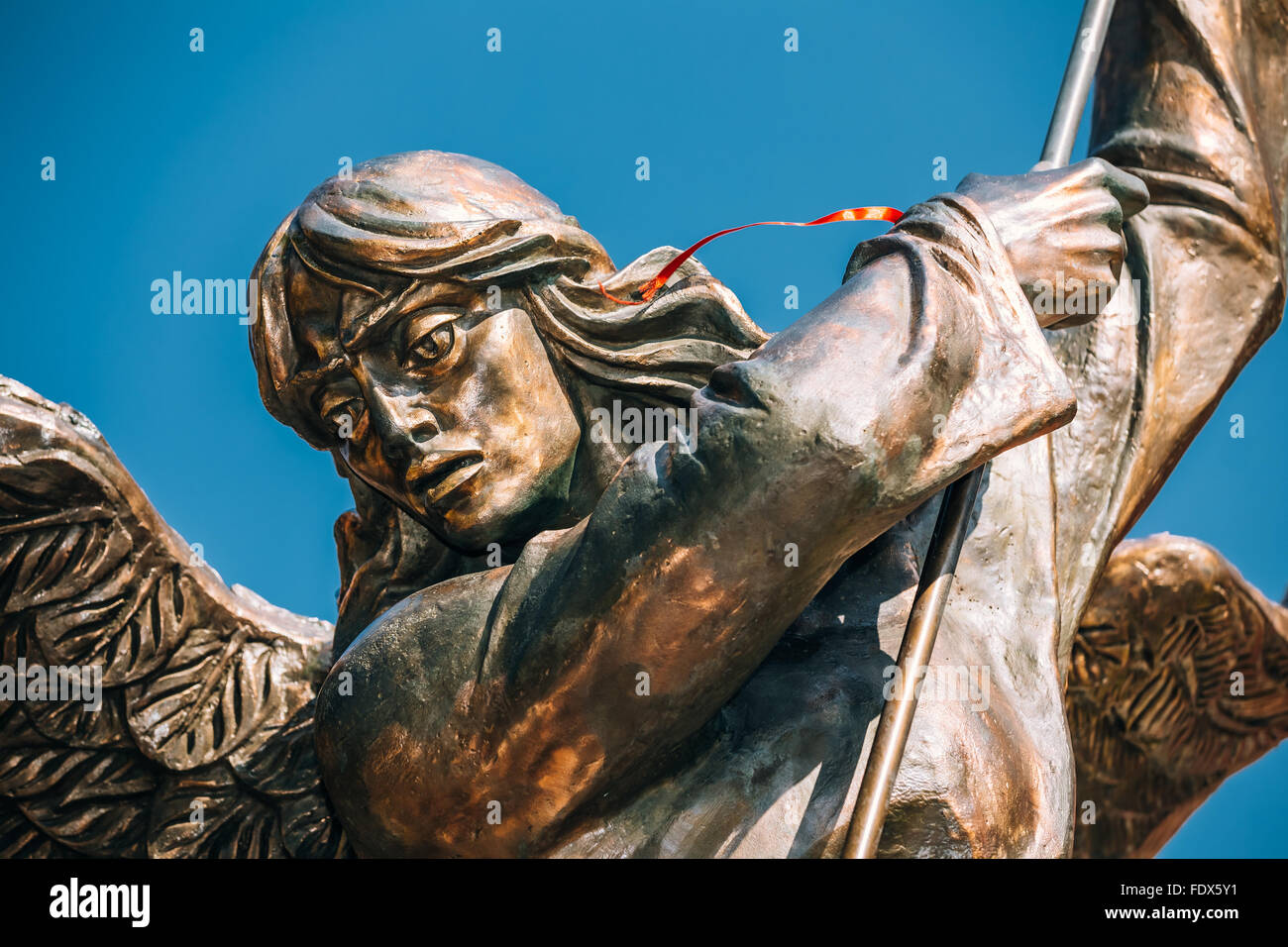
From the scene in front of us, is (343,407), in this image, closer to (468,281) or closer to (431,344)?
(431,344)

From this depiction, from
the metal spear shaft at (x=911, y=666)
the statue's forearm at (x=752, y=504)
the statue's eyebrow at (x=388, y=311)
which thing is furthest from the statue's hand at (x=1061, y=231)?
the statue's eyebrow at (x=388, y=311)

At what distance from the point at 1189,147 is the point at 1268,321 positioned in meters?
0.41

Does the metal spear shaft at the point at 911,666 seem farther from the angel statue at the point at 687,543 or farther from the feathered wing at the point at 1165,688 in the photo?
the feathered wing at the point at 1165,688

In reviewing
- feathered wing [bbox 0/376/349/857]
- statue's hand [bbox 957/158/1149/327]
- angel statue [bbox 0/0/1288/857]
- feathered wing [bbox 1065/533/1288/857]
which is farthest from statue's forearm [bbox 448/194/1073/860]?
feathered wing [bbox 1065/533/1288/857]

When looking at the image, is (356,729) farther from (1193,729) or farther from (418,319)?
(1193,729)

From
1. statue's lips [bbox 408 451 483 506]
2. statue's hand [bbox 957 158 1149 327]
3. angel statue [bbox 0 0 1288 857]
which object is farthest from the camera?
statue's lips [bbox 408 451 483 506]

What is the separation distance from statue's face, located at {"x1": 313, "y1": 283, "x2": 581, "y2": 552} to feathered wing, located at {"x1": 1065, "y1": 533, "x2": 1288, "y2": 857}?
65.6 inches

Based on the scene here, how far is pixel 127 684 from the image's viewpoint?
398 centimetres

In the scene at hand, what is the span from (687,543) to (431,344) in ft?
2.57

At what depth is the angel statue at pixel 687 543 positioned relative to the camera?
9.43 ft

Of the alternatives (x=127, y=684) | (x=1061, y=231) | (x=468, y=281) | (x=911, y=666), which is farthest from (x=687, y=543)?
(x=127, y=684)

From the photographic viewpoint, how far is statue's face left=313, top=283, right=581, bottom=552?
335cm

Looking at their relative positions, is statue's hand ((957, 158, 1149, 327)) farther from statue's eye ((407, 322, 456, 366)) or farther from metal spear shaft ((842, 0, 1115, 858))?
statue's eye ((407, 322, 456, 366))
